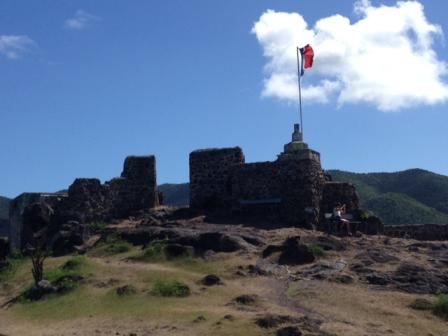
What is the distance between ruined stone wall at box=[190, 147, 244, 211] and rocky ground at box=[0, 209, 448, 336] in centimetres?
319

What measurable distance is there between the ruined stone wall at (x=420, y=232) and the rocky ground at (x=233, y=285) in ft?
10.00

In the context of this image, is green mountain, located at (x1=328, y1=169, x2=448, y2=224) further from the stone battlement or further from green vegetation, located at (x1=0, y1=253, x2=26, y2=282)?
green vegetation, located at (x1=0, y1=253, x2=26, y2=282)

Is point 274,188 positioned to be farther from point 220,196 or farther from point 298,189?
point 220,196

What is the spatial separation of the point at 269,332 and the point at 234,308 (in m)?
2.33

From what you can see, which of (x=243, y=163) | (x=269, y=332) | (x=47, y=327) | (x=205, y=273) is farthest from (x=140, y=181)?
(x=269, y=332)

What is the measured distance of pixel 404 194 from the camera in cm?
6650

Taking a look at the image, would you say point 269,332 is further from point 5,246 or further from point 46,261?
point 5,246

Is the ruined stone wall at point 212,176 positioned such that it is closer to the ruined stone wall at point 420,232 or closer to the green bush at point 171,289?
the ruined stone wall at point 420,232

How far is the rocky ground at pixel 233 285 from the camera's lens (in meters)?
17.0

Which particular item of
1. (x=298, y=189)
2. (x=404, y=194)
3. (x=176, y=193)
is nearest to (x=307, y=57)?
(x=298, y=189)

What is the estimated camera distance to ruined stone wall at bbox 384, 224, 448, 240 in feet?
98.1

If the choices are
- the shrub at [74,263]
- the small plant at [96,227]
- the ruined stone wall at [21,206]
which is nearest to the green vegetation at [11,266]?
the shrub at [74,263]

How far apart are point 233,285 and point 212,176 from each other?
36.5 feet

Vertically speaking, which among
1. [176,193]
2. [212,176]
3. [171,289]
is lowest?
[171,289]
